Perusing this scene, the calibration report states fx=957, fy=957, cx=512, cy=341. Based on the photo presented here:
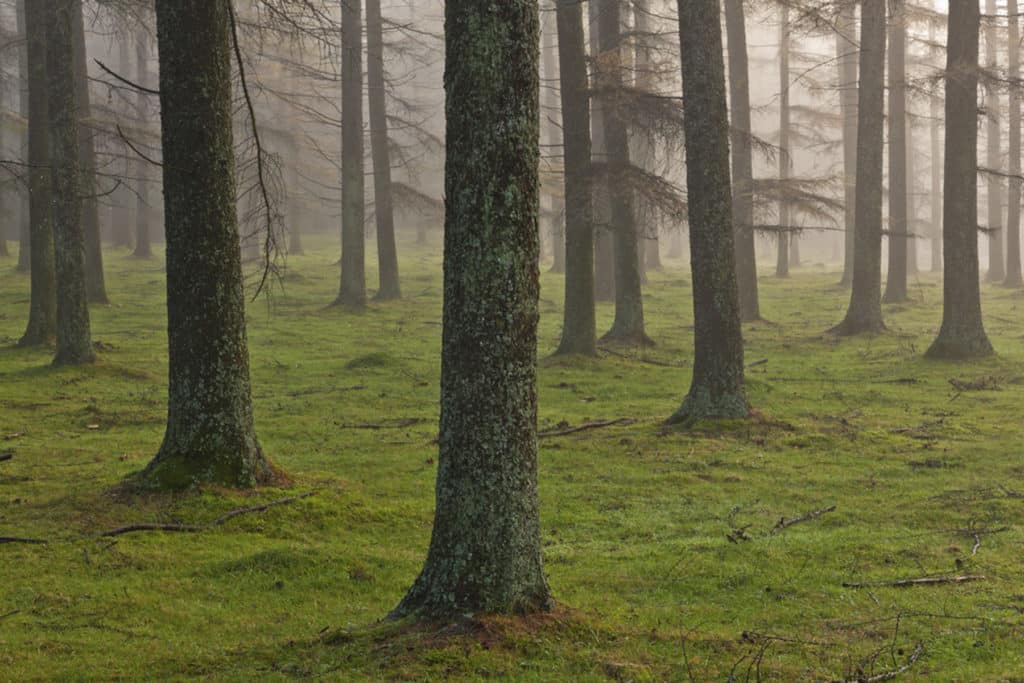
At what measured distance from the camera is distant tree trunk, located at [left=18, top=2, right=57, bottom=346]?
16.4 meters

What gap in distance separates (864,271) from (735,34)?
8.66 metres

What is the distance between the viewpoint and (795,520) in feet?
27.2

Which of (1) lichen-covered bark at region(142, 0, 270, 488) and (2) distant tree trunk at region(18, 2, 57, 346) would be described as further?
(2) distant tree trunk at region(18, 2, 57, 346)

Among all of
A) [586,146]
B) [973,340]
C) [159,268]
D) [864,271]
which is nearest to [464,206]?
[586,146]

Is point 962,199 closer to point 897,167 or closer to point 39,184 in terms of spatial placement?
point 897,167

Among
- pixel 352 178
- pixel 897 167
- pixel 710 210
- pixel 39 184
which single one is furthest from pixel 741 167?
pixel 39 184

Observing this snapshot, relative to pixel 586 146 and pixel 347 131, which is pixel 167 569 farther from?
pixel 347 131

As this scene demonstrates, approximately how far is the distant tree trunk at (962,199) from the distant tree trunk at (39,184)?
15.8m

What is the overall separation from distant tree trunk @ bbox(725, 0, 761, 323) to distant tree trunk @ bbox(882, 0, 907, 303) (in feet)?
14.8

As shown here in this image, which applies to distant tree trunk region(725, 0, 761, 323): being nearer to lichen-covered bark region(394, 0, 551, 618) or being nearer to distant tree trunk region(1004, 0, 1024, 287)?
distant tree trunk region(1004, 0, 1024, 287)

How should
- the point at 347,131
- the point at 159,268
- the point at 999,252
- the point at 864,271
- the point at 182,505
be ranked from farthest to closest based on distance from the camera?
1. the point at 999,252
2. the point at 159,268
3. the point at 347,131
4. the point at 864,271
5. the point at 182,505

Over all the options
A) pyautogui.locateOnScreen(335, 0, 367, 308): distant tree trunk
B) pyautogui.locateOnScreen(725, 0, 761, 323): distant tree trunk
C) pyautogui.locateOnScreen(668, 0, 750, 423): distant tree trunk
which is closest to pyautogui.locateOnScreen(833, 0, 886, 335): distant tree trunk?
pyautogui.locateOnScreen(725, 0, 761, 323): distant tree trunk

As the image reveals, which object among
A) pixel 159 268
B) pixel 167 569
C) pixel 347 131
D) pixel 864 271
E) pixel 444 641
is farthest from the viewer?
pixel 159 268

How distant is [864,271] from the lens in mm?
21109
